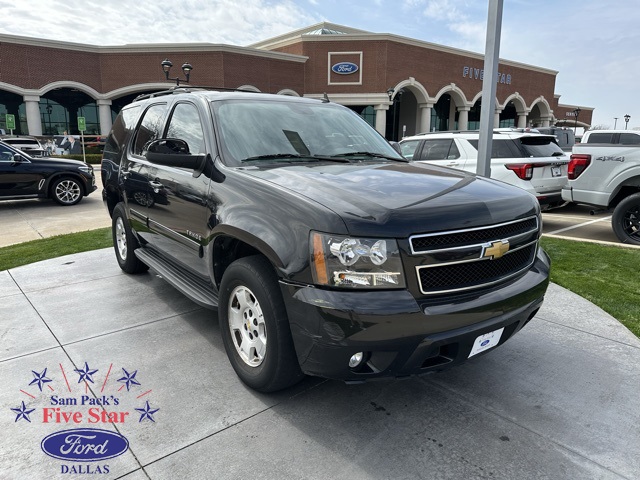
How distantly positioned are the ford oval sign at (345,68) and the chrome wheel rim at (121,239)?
37.7 m

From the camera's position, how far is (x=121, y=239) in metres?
5.70

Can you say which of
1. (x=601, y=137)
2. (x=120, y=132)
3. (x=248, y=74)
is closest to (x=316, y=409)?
(x=120, y=132)

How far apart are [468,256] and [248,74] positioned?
1539 inches

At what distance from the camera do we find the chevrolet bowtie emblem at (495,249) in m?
2.60

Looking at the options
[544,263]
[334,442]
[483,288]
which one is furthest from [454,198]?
[334,442]

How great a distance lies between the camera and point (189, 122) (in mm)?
3943

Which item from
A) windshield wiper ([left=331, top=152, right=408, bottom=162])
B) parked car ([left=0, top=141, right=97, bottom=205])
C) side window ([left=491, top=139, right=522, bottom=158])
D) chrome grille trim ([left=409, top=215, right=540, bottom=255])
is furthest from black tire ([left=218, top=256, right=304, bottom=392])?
parked car ([left=0, top=141, right=97, bottom=205])

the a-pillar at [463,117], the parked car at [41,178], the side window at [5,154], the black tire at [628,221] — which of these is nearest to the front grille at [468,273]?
the black tire at [628,221]

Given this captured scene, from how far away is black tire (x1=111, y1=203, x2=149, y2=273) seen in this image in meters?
5.24

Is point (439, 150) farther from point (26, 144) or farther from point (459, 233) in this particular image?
point (26, 144)

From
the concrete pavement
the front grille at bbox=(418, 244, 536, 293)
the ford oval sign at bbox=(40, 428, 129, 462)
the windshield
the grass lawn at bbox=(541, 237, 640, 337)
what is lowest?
the ford oval sign at bbox=(40, 428, 129, 462)

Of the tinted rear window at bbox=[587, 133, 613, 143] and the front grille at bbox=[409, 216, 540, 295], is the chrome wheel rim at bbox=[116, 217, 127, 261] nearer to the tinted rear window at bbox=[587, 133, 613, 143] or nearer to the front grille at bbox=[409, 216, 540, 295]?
the front grille at bbox=[409, 216, 540, 295]

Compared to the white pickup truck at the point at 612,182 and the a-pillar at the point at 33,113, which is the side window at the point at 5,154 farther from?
the a-pillar at the point at 33,113

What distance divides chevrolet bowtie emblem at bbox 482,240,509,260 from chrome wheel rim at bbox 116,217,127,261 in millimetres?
4159
